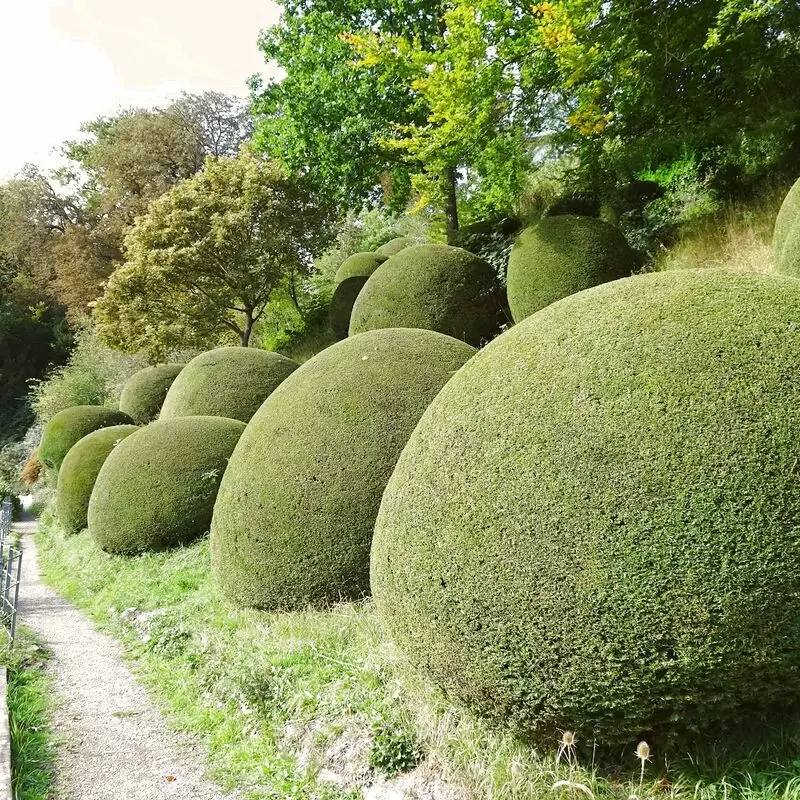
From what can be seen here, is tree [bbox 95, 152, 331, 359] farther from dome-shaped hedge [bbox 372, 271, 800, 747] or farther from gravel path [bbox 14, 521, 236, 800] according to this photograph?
dome-shaped hedge [bbox 372, 271, 800, 747]

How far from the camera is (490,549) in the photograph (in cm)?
278

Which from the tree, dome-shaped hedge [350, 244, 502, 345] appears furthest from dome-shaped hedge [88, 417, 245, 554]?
the tree

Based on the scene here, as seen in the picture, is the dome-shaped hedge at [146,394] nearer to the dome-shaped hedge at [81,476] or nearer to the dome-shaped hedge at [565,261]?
the dome-shaped hedge at [81,476]

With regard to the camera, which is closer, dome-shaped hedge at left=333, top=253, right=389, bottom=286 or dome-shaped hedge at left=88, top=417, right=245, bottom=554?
dome-shaped hedge at left=88, top=417, right=245, bottom=554

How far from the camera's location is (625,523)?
8.20 ft

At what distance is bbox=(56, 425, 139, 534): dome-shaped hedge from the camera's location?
12.3m

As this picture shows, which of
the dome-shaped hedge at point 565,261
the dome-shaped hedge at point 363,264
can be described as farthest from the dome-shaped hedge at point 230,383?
the dome-shaped hedge at point 363,264

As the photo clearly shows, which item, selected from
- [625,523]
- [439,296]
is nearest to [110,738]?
[625,523]

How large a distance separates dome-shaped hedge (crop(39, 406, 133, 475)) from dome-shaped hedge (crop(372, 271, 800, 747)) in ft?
49.5

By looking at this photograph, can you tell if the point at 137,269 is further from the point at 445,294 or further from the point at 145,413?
the point at 445,294

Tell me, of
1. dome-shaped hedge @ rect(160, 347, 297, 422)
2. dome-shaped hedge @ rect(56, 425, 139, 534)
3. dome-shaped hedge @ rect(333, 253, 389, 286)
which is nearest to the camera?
dome-shaped hedge @ rect(160, 347, 297, 422)

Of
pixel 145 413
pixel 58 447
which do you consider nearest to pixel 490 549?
pixel 145 413

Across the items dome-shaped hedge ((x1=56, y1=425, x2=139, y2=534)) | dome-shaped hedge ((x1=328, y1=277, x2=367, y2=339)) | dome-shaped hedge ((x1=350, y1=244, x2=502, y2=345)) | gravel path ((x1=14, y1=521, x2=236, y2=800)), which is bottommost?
gravel path ((x1=14, y1=521, x2=236, y2=800))

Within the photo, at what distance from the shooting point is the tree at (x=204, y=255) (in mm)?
17188
